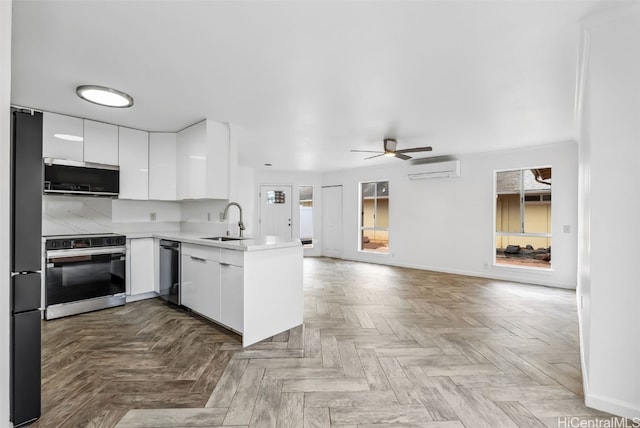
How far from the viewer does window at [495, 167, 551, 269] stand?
5.21 meters

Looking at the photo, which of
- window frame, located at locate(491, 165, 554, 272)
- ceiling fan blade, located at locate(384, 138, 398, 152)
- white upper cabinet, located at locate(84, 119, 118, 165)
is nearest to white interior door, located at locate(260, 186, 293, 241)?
ceiling fan blade, located at locate(384, 138, 398, 152)

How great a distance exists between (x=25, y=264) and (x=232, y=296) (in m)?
1.46

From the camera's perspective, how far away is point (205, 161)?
362 centimetres

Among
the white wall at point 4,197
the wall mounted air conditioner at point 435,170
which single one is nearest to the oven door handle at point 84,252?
the white wall at point 4,197

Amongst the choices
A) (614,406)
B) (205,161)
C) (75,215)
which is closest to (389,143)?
(205,161)

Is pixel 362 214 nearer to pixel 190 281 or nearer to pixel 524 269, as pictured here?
pixel 524 269

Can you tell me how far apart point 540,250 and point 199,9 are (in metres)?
6.53

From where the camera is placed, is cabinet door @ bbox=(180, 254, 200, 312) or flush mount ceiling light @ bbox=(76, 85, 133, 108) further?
cabinet door @ bbox=(180, 254, 200, 312)

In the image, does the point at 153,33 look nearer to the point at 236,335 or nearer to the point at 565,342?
the point at 236,335

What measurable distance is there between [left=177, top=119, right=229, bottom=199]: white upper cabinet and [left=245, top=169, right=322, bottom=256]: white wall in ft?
11.9

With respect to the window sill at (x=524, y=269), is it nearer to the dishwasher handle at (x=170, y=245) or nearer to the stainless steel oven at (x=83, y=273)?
the dishwasher handle at (x=170, y=245)

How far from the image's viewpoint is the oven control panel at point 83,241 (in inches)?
125

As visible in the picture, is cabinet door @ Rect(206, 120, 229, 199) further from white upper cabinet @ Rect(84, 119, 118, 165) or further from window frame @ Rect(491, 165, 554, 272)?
window frame @ Rect(491, 165, 554, 272)

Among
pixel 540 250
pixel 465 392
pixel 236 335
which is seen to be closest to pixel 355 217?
pixel 540 250
